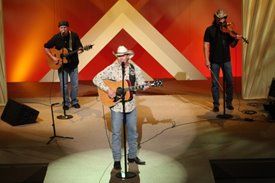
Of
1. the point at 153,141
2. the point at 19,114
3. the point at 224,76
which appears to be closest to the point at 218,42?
the point at 224,76

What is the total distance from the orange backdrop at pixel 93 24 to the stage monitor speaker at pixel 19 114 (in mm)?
4275

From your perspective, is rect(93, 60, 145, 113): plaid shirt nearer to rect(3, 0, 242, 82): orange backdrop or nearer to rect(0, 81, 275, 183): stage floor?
rect(0, 81, 275, 183): stage floor

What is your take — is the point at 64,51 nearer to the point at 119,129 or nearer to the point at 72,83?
the point at 72,83

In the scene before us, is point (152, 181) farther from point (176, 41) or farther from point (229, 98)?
point (176, 41)

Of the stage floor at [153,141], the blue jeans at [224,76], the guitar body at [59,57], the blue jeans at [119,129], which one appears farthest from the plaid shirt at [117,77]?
the guitar body at [59,57]

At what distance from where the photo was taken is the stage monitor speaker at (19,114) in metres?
9.04

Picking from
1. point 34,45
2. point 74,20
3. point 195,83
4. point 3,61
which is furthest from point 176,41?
point 3,61

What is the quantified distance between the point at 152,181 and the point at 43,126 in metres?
3.31

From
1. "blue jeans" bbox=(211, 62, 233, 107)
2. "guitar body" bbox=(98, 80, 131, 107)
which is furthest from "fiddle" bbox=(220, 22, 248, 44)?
"guitar body" bbox=(98, 80, 131, 107)

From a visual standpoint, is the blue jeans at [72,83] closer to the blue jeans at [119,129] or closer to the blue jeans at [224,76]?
the blue jeans at [224,76]

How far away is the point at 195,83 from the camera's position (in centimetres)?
1305

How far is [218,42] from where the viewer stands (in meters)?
9.16

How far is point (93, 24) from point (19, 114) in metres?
4.90

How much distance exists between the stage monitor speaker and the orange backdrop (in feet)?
14.0
